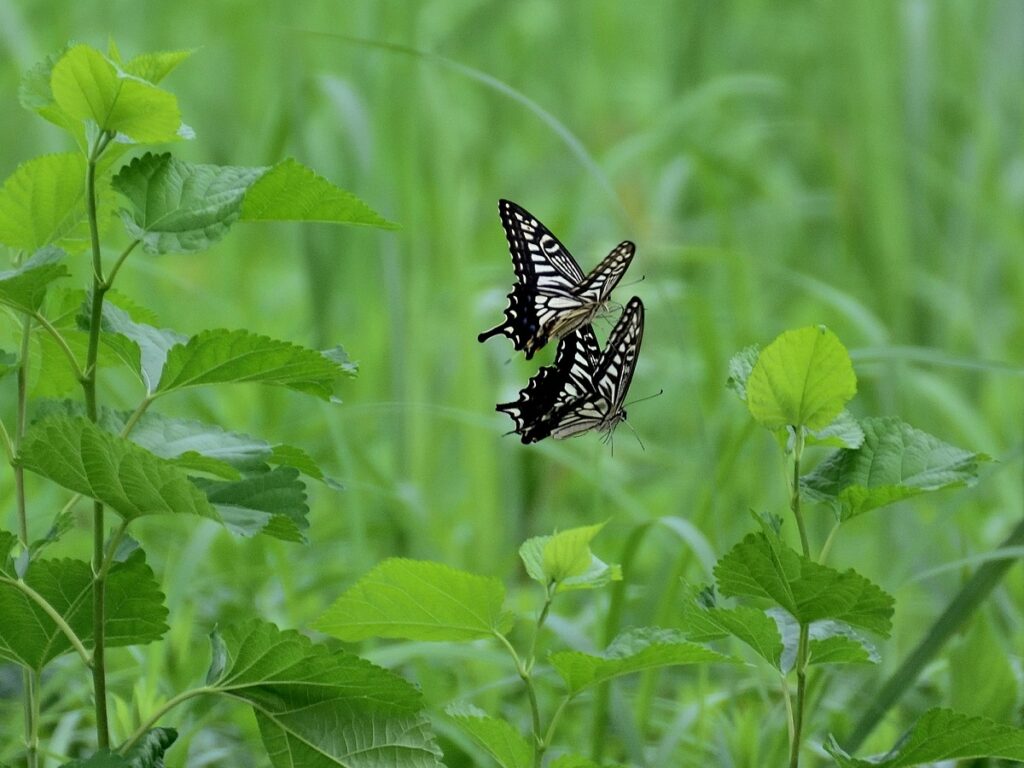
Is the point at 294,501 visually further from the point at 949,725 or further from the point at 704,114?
the point at 704,114

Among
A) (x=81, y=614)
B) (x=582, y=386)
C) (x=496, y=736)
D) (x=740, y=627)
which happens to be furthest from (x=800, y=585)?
(x=81, y=614)

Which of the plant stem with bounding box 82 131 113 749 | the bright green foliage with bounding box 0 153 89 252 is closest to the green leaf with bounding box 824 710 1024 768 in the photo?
the plant stem with bounding box 82 131 113 749

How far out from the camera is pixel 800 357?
2.21 feet

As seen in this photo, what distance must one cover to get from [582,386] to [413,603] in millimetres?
264

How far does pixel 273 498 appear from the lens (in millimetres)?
696

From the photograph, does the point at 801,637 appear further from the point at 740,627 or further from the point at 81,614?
the point at 81,614

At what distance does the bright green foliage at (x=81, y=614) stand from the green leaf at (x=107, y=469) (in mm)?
108

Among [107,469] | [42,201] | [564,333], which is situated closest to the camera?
[107,469]

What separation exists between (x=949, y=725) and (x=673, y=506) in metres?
1.47

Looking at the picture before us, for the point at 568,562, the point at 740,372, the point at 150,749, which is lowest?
the point at 150,749

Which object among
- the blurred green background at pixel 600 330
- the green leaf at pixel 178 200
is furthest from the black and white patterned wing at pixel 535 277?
the green leaf at pixel 178 200

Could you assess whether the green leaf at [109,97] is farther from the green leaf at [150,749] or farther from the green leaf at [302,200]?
the green leaf at [150,749]

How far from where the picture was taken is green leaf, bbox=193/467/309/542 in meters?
0.69

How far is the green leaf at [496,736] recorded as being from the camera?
710mm
